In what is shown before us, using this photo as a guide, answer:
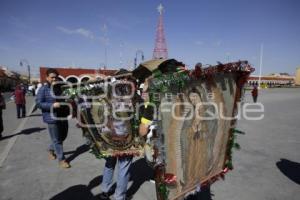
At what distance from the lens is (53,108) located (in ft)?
17.3

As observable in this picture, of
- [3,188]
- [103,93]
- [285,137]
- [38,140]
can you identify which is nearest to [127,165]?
[103,93]

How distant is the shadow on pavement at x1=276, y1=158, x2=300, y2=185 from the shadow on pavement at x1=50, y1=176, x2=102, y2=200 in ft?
12.9

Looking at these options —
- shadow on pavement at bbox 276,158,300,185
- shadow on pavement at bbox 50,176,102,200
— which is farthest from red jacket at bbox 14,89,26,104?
shadow on pavement at bbox 276,158,300,185

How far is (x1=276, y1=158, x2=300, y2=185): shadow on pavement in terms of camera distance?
517 centimetres

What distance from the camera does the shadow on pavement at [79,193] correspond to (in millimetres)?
4258

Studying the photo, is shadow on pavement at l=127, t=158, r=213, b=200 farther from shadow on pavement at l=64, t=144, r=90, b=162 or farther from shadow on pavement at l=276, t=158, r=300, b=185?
shadow on pavement at l=276, t=158, r=300, b=185

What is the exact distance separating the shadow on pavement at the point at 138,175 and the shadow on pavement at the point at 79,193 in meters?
0.66

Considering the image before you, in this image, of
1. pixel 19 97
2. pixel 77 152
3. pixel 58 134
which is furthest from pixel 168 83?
pixel 19 97

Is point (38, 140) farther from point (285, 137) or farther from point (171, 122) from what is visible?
point (285, 137)

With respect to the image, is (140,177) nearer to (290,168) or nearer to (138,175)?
(138,175)

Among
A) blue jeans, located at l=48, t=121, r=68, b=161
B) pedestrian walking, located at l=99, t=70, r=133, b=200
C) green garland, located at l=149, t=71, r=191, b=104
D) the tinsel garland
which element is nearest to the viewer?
green garland, located at l=149, t=71, r=191, b=104

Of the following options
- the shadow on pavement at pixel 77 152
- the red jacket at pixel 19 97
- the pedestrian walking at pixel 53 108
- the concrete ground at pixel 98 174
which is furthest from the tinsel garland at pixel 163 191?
the red jacket at pixel 19 97

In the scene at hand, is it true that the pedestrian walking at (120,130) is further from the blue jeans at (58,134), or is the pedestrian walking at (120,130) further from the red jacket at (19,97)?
the red jacket at (19,97)

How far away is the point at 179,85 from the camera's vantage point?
2.04 metres
